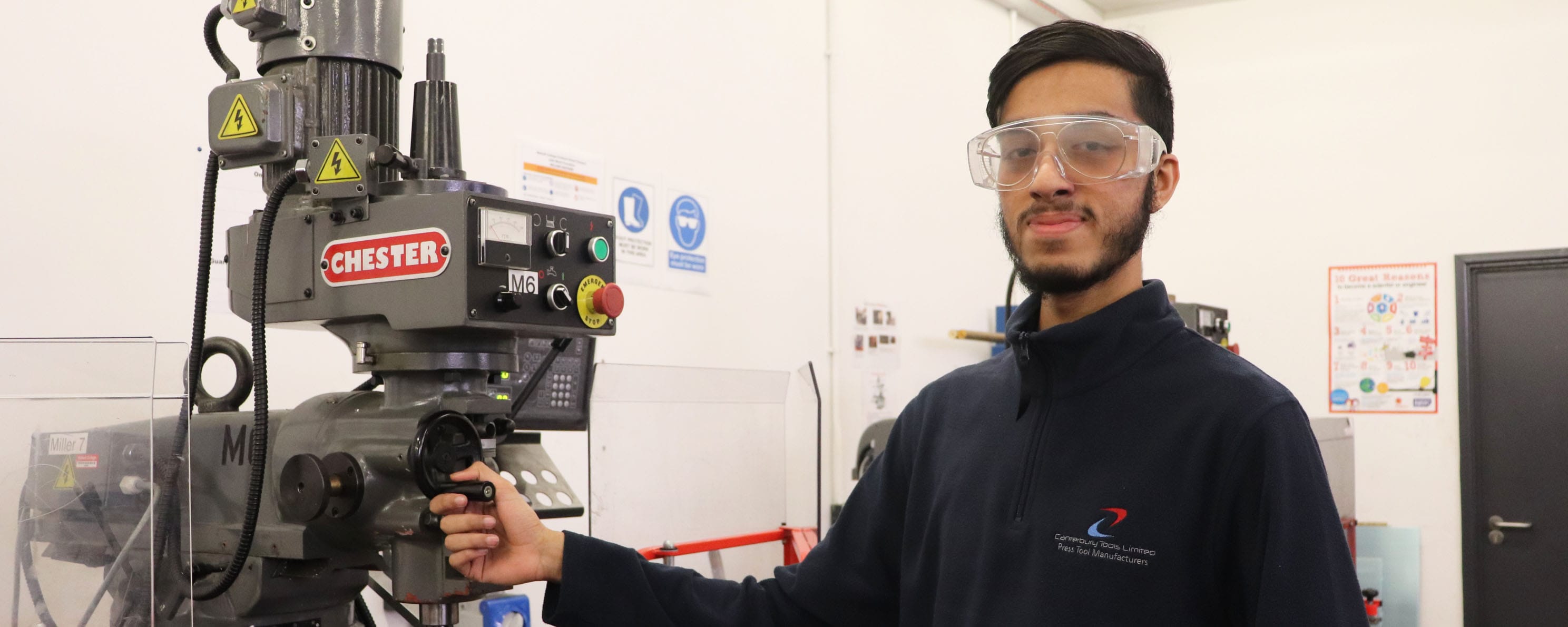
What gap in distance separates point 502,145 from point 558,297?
1.60m

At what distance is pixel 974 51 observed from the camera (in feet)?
15.4

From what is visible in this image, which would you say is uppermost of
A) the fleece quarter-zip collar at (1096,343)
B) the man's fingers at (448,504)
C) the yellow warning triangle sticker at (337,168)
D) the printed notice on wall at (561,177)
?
the printed notice on wall at (561,177)

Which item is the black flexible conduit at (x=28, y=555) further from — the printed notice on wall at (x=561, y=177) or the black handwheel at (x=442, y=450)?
the printed notice on wall at (x=561, y=177)

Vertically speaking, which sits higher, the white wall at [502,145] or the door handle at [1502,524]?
the white wall at [502,145]

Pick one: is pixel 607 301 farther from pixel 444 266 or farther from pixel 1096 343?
pixel 1096 343

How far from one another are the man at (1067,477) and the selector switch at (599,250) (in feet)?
0.76

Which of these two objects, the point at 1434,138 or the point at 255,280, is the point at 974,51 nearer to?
the point at 1434,138

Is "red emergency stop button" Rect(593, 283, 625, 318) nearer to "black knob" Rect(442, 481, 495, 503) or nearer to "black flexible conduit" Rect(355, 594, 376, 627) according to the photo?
"black knob" Rect(442, 481, 495, 503)

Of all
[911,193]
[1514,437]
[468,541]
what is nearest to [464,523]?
[468,541]

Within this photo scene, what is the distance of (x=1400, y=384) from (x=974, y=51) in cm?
204

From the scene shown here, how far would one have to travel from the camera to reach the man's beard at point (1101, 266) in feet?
4.17

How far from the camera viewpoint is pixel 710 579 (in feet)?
4.74

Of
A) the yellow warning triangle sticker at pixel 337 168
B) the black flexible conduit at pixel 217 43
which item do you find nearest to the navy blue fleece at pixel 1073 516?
the yellow warning triangle sticker at pixel 337 168

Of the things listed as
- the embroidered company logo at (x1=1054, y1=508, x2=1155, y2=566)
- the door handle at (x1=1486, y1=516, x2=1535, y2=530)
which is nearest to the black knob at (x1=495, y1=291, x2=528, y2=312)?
the embroidered company logo at (x1=1054, y1=508, x2=1155, y2=566)
